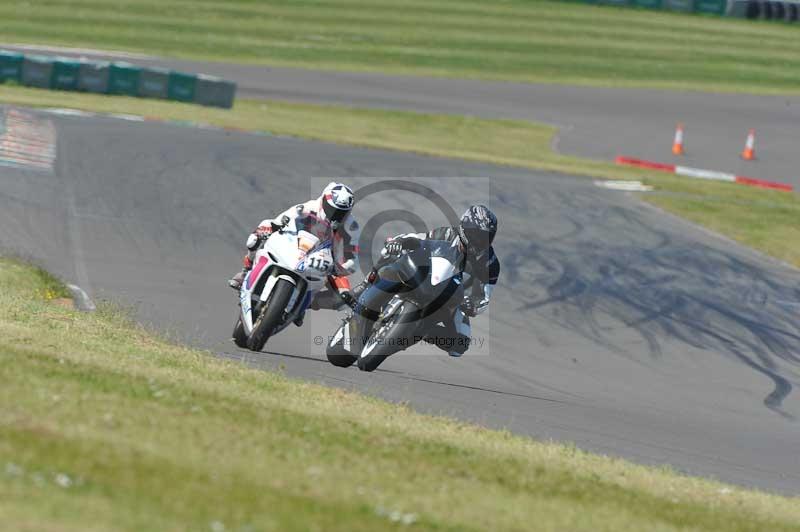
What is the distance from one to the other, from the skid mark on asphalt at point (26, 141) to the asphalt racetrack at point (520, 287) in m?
0.32

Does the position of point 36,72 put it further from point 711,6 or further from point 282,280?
point 711,6

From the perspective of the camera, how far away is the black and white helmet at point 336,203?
1274 cm

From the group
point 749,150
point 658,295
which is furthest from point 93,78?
point 658,295

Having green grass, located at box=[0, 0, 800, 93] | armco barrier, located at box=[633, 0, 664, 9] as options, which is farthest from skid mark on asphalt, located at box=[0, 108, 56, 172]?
armco barrier, located at box=[633, 0, 664, 9]

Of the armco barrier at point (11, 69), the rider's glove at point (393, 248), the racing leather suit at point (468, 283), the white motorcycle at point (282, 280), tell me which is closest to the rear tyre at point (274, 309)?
the white motorcycle at point (282, 280)

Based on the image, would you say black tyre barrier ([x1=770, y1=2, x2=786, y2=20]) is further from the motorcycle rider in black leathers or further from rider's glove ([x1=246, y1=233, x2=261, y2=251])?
rider's glove ([x1=246, y1=233, x2=261, y2=251])

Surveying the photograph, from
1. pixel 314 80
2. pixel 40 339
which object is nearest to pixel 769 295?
pixel 40 339

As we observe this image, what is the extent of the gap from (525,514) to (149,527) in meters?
2.38

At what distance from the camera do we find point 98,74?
3206 centimetres

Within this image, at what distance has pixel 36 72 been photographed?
104 ft

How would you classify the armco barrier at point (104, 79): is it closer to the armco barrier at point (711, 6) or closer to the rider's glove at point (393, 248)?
the rider's glove at point (393, 248)

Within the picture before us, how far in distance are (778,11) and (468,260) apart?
47.4 m

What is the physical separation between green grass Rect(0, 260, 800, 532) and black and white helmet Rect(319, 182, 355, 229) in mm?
2613

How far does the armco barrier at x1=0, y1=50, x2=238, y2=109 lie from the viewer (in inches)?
1254
